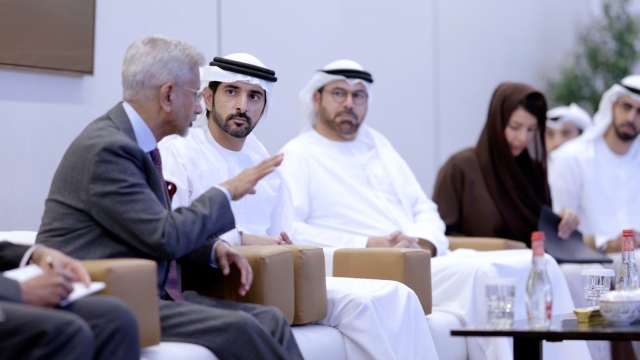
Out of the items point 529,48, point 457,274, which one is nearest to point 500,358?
point 457,274

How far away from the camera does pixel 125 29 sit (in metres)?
Answer: 5.31

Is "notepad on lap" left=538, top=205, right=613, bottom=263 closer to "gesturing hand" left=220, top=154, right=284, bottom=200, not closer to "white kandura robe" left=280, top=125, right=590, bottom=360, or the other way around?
"white kandura robe" left=280, top=125, right=590, bottom=360

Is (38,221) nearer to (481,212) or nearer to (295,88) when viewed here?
(295,88)

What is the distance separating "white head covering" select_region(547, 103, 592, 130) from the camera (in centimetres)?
954

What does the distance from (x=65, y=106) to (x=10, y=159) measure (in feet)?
1.39

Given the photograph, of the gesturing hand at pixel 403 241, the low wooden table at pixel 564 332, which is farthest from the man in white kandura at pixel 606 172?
the low wooden table at pixel 564 332

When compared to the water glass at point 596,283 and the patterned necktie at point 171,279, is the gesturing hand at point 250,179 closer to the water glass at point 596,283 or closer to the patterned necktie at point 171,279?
the patterned necktie at point 171,279

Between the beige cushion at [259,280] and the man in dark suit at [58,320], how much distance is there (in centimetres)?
85

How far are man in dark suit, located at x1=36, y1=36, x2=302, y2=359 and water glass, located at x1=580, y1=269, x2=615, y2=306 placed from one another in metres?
1.46

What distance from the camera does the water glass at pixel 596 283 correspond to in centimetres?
431

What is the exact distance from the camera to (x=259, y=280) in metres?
3.84

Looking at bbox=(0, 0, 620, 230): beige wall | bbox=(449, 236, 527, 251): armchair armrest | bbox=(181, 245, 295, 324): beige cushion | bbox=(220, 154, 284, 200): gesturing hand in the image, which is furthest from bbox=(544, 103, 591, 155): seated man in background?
bbox=(220, 154, 284, 200): gesturing hand

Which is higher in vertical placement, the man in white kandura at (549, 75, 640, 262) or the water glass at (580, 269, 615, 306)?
the man in white kandura at (549, 75, 640, 262)

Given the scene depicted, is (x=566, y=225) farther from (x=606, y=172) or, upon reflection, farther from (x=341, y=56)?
(x=341, y=56)
